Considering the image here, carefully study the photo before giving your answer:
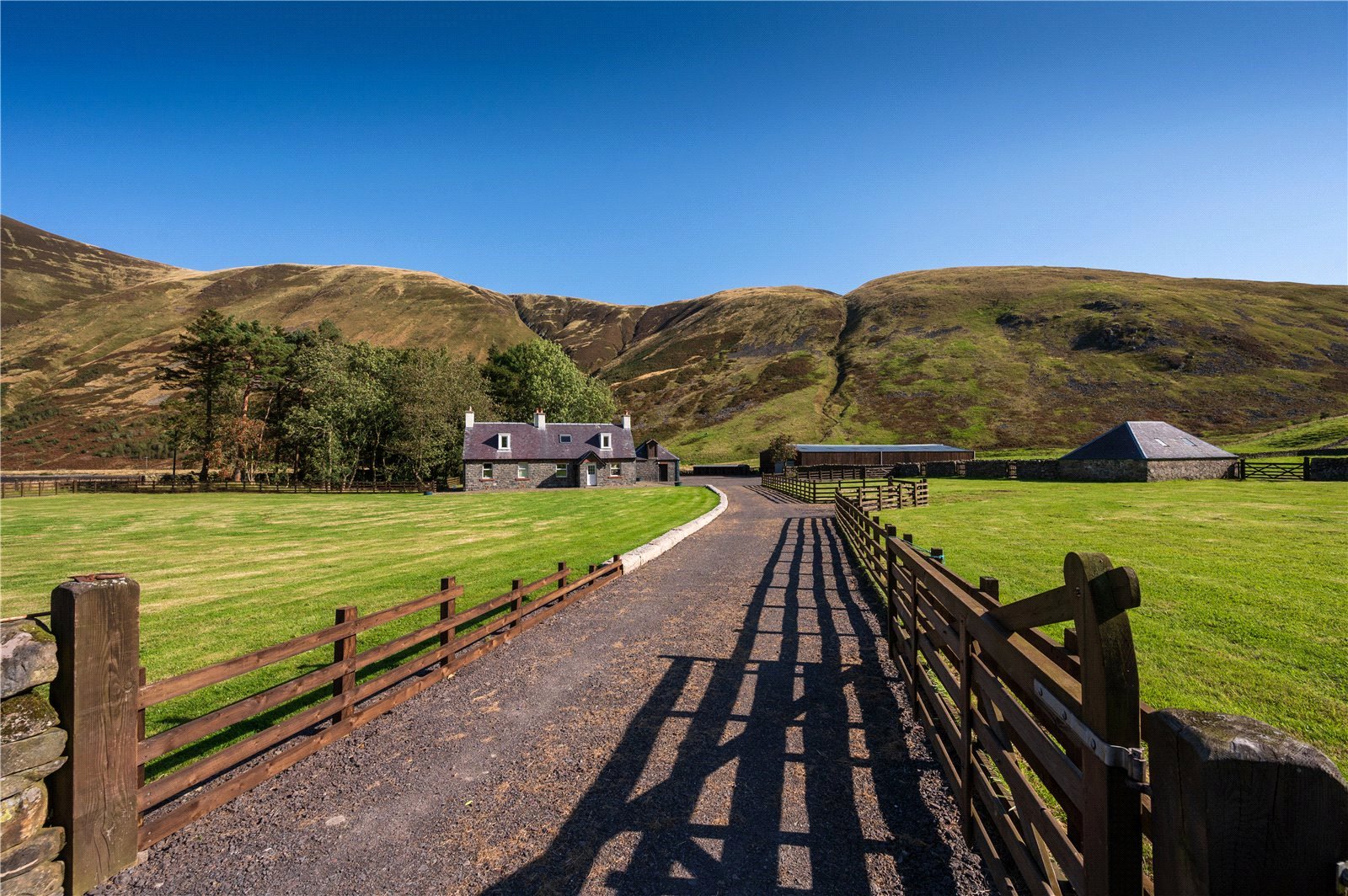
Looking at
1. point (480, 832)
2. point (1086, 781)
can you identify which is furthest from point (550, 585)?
point (1086, 781)

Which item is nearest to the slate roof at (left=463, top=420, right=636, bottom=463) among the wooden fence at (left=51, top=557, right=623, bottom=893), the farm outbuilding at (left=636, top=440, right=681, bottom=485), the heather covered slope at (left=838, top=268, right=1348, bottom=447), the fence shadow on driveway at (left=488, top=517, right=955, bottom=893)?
the farm outbuilding at (left=636, top=440, right=681, bottom=485)

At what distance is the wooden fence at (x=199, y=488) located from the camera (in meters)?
48.5

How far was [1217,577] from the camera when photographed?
35.7ft

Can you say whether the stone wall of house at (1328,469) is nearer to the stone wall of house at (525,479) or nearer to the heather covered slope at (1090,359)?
the heather covered slope at (1090,359)

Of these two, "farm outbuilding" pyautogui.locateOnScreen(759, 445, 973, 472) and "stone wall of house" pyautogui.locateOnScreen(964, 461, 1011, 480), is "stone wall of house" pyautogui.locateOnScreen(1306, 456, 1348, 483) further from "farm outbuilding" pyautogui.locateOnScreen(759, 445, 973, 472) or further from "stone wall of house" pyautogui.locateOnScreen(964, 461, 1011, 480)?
"farm outbuilding" pyautogui.locateOnScreen(759, 445, 973, 472)

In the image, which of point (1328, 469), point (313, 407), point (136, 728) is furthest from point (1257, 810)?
point (313, 407)

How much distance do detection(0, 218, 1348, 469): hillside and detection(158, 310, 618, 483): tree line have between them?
48.8 meters

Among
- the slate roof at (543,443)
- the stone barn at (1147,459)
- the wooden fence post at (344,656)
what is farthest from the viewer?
the slate roof at (543,443)

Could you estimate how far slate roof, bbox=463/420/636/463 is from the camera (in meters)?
51.4

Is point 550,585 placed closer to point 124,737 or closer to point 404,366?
point 124,737

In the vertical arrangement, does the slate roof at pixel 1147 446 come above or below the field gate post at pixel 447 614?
above

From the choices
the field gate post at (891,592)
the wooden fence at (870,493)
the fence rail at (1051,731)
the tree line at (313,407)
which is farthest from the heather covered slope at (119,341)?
the fence rail at (1051,731)

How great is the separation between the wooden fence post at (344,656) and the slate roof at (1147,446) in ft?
164

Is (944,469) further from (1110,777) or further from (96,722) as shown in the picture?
(96,722)
